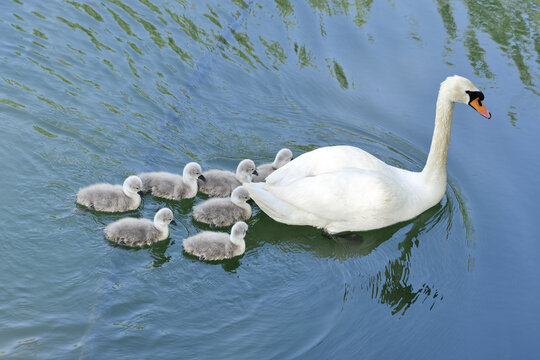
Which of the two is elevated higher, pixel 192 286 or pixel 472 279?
pixel 192 286

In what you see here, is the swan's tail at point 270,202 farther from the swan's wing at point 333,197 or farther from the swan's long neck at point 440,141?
the swan's long neck at point 440,141

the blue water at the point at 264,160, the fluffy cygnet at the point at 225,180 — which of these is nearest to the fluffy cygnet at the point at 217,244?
the blue water at the point at 264,160

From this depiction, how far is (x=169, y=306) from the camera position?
5.98 metres

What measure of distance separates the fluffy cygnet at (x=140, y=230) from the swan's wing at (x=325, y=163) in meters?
1.14

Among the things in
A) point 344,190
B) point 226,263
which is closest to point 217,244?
point 226,263

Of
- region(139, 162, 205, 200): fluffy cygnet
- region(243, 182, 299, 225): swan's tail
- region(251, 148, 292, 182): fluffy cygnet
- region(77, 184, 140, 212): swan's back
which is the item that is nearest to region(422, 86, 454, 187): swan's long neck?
region(251, 148, 292, 182): fluffy cygnet

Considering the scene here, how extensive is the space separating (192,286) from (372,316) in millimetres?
1544

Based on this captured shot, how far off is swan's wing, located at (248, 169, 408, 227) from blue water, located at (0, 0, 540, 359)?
0.29 metres

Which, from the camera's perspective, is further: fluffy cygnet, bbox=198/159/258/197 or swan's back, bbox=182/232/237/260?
fluffy cygnet, bbox=198/159/258/197

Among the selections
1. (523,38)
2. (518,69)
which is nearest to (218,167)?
(518,69)

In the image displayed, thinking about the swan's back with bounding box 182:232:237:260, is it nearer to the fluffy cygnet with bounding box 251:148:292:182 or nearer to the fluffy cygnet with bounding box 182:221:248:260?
the fluffy cygnet with bounding box 182:221:248:260

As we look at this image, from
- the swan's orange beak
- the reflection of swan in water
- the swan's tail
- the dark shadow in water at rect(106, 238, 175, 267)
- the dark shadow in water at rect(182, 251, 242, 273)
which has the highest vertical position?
the swan's orange beak

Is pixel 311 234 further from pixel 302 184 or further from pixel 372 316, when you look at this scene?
pixel 372 316

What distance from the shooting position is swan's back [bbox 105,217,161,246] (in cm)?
654
